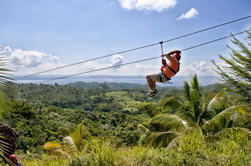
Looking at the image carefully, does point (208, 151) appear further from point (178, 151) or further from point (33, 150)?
point (33, 150)

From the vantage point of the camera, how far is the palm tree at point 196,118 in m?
9.24

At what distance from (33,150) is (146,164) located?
24.8 metres

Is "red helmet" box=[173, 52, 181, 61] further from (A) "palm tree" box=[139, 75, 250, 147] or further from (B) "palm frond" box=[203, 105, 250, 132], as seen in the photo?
(B) "palm frond" box=[203, 105, 250, 132]

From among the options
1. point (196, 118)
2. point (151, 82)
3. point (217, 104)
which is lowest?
point (196, 118)

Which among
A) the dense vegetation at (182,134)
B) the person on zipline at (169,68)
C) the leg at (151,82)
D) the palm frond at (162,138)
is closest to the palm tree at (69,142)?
the dense vegetation at (182,134)

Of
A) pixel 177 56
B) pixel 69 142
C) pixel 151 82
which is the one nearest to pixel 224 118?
pixel 151 82

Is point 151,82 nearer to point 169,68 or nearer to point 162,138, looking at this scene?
point 169,68

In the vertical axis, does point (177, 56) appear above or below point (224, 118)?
above

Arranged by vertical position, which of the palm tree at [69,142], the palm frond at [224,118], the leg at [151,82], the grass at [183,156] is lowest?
the palm tree at [69,142]

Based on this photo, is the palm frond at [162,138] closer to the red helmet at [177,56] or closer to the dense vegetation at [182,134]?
the dense vegetation at [182,134]

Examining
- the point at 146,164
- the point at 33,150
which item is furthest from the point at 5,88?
the point at 33,150

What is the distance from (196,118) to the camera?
10227mm

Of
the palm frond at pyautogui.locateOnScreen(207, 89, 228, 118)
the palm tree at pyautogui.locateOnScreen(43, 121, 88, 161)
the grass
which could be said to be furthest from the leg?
the palm tree at pyautogui.locateOnScreen(43, 121, 88, 161)

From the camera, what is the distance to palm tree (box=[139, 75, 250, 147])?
9.24m
